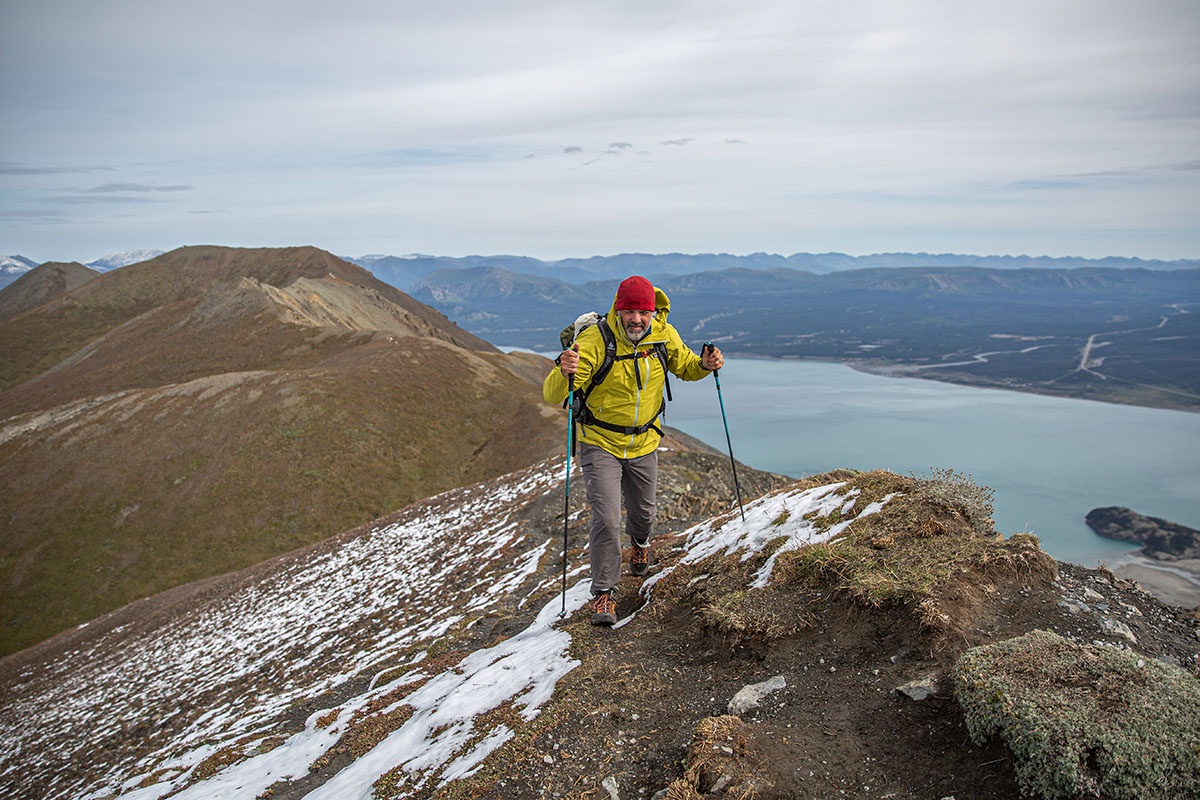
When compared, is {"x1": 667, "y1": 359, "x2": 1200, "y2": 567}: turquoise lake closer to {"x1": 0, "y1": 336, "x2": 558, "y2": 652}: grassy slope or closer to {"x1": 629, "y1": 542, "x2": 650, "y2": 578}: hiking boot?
{"x1": 0, "y1": 336, "x2": 558, "y2": 652}: grassy slope

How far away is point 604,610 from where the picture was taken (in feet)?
25.6

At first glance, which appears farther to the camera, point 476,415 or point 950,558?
point 476,415

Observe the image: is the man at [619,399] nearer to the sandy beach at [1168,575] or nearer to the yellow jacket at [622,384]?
the yellow jacket at [622,384]

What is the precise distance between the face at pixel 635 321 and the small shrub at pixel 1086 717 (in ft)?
14.7

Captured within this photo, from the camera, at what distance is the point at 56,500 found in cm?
4200

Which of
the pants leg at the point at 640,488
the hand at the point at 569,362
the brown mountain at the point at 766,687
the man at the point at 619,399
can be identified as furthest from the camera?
the pants leg at the point at 640,488

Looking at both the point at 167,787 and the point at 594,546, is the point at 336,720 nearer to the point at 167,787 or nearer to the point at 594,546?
the point at 167,787

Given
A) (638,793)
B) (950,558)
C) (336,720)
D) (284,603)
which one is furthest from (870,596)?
(284,603)

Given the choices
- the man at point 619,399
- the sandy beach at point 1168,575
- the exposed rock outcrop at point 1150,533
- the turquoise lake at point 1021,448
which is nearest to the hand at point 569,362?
the man at point 619,399

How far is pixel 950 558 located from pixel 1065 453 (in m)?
172

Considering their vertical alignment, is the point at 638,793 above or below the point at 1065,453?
above

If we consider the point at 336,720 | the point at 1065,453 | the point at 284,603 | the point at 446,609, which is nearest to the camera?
the point at 336,720

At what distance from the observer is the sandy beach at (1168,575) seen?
77.4 metres

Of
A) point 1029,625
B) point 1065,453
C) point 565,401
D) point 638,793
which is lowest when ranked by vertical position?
point 1065,453
